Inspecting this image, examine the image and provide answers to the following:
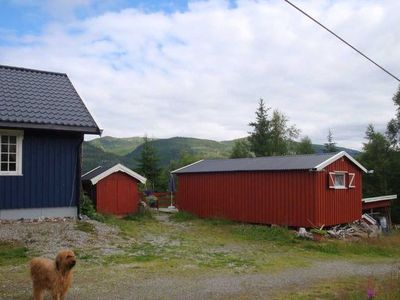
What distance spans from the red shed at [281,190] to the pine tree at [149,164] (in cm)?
1812

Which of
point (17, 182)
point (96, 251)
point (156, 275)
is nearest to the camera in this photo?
point (156, 275)

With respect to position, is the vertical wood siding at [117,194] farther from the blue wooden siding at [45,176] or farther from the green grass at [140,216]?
the blue wooden siding at [45,176]

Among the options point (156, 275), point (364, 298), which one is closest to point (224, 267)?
point (156, 275)

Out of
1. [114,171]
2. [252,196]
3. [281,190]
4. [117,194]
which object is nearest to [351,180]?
[281,190]

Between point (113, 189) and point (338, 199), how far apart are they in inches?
386

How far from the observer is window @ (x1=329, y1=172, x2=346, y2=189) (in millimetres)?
18817

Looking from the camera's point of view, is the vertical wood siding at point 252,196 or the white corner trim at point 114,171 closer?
the vertical wood siding at point 252,196

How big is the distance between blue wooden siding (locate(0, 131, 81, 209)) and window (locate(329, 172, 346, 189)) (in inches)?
408

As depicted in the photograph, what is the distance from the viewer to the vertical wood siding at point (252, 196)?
18125 millimetres

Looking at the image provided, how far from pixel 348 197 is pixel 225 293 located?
45.9 feet

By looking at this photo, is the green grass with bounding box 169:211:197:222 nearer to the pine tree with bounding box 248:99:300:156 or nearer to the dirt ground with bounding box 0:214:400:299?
the dirt ground with bounding box 0:214:400:299

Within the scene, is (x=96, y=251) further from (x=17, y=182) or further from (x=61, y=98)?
(x=61, y=98)

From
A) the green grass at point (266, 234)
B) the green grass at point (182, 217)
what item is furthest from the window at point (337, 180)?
the green grass at point (182, 217)

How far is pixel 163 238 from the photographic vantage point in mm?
14508
